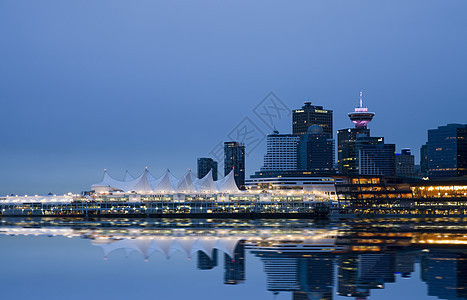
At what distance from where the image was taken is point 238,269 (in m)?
47.1

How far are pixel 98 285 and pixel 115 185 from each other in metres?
161

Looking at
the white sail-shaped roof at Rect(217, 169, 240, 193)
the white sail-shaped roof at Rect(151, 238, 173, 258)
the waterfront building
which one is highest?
the white sail-shaped roof at Rect(217, 169, 240, 193)

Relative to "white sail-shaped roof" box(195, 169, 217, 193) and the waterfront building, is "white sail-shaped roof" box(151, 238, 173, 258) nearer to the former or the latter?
the waterfront building

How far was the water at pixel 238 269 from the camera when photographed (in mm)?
36906

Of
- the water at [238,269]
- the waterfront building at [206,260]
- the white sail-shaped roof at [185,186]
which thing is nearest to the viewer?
the water at [238,269]

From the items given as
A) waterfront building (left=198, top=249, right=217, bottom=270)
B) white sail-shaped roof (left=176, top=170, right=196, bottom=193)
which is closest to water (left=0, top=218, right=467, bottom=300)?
waterfront building (left=198, top=249, right=217, bottom=270)

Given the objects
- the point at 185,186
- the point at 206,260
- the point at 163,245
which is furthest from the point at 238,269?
the point at 185,186

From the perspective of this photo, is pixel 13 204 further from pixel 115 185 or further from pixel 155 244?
pixel 155 244

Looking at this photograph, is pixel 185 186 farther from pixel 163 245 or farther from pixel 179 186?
pixel 163 245

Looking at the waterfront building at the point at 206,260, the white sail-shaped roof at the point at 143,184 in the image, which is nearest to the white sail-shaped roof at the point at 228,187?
the white sail-shaped roof at the point at 143,184

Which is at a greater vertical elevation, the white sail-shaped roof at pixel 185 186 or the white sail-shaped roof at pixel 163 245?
the white sail-shaped roof at pixel 185 186

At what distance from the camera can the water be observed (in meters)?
36.9

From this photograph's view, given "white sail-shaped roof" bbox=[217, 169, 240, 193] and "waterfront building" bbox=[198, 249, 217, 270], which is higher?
"white sail-shaped roof" bbox=[217, 169, 240, 193]

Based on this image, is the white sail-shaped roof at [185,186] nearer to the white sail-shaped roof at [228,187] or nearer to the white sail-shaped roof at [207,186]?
the white sail-shaped roof at [207,186]
